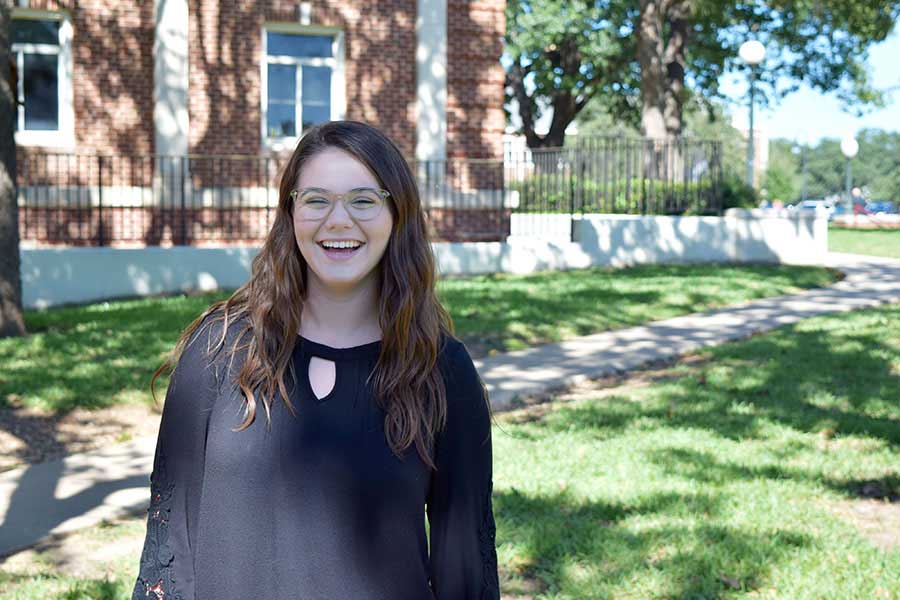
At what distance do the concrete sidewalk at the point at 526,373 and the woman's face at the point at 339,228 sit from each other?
11.0 ft

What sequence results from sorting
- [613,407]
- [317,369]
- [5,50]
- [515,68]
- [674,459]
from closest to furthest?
[317,369] < [674,459] < [613,407] < [5,50] < [515,68]

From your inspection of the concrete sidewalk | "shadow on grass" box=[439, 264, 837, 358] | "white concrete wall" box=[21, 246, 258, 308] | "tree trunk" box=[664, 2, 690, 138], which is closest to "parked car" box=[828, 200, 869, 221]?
"tree trunk" box=[664, 2, 690, 138]

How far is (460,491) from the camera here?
7.46ft

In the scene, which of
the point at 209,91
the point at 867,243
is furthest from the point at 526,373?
the point at 867,243

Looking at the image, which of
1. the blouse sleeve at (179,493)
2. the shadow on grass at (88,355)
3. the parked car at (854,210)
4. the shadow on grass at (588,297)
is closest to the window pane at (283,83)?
the shadow on grass at (588,297)

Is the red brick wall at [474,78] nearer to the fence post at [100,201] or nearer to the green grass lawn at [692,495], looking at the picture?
the fence post at [100,201]

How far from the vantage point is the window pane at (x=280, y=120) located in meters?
16.5

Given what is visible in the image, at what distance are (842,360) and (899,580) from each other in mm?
4617

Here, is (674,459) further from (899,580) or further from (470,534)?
(470,534)

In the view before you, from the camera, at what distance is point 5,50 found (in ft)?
31.2

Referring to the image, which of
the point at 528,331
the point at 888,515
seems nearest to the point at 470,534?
the point at 888,515

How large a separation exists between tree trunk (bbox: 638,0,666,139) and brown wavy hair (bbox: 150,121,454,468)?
20.8 m

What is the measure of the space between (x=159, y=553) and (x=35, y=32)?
14.8 meters

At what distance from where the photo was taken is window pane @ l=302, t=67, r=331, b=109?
54.6ft
